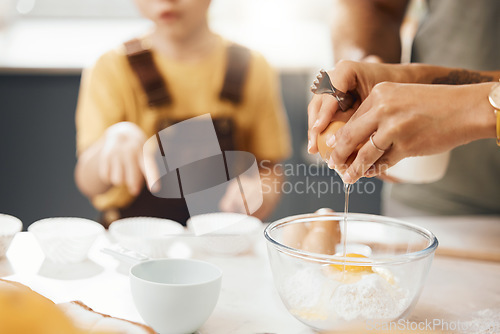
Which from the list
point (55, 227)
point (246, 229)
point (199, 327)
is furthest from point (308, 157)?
point (199, 327)

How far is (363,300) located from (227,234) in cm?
40

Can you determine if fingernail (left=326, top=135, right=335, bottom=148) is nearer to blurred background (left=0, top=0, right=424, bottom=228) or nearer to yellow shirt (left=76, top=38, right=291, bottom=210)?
yellow shirt (left=76, top=38, right=291, bottom=210)

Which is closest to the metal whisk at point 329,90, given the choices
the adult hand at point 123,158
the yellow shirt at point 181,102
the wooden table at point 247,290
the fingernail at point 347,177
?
the fingernail at point 347,177

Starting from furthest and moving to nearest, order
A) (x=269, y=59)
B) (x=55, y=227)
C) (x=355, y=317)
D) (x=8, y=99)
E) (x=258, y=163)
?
(x=269, y=59) → (x=8, y=99) → (x=258, y=163) → (x=55, y=227) → (x=355, y=317)

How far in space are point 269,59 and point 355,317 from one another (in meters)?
2.08

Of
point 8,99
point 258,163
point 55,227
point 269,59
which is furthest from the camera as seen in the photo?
point 269,59

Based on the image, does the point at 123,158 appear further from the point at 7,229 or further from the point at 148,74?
the point at 148,74

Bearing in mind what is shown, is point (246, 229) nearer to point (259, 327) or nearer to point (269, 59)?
point (259, 327)

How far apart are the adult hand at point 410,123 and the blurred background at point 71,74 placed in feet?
4.72

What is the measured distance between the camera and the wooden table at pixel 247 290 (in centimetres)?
80

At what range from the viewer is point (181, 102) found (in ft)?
7.24

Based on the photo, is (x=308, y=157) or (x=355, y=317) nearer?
(x=355, y=317)

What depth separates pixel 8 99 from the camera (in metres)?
2.47

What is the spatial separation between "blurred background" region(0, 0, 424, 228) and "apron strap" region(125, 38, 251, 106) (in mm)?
352
